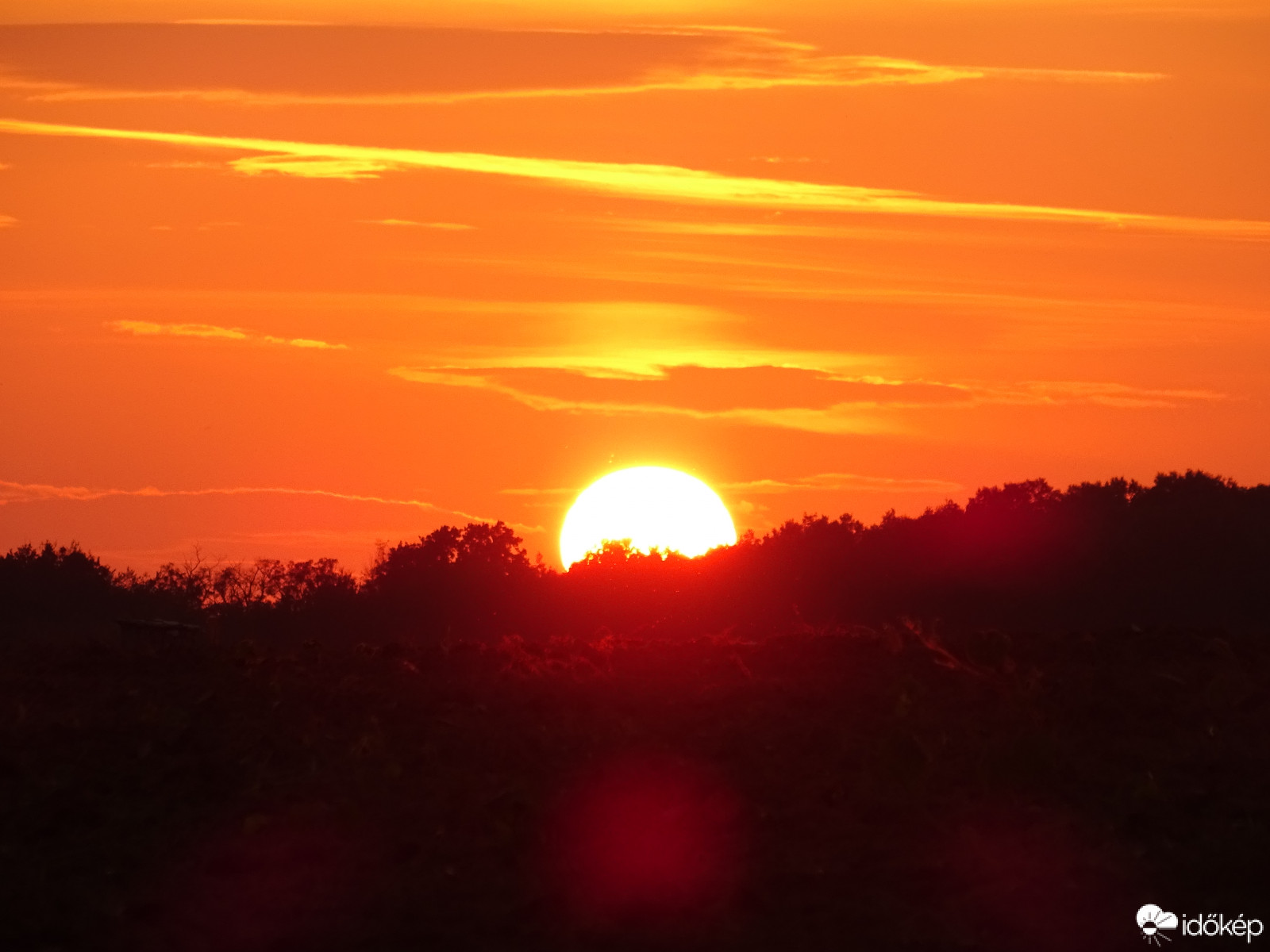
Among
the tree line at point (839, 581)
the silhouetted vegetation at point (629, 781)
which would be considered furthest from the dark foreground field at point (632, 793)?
the tree line at point (839, 581)

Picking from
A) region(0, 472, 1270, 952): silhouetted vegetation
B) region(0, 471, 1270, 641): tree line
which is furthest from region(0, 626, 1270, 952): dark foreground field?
region(0, 471, 1270, 641): tree line

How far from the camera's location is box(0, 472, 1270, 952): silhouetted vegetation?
42.0ft

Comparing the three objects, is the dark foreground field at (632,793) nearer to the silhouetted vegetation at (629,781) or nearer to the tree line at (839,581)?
the silhouetted vegetation at (629,781)

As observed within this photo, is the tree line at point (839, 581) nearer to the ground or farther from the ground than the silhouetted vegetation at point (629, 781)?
farther from the ground

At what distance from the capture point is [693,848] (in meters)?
13.8

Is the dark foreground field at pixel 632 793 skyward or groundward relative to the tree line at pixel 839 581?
groundward

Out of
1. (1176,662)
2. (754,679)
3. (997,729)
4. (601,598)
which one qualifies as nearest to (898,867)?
(997,729)

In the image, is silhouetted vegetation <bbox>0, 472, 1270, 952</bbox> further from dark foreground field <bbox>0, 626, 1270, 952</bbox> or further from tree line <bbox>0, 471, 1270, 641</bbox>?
tree line <bbox>0, 471, 1270, 641</bbox>

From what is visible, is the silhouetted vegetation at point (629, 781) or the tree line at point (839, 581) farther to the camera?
the tree line at point (839, 581)

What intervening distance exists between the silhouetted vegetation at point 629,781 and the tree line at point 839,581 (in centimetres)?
2073

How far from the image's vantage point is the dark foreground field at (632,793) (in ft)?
42.0

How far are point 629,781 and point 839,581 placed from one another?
113 ft

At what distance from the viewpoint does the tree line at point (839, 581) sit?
1704 inches

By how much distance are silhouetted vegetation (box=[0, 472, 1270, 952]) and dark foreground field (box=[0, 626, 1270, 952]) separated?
29 mm
